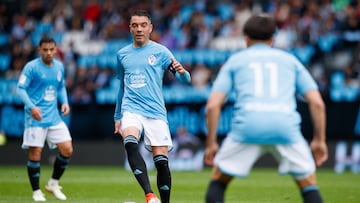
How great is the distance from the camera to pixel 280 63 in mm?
7891

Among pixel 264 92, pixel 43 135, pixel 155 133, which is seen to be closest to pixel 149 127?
pixel 155 133

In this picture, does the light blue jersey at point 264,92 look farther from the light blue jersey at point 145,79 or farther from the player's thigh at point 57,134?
the player's thigh at point 57,134

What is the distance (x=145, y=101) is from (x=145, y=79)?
30 cm

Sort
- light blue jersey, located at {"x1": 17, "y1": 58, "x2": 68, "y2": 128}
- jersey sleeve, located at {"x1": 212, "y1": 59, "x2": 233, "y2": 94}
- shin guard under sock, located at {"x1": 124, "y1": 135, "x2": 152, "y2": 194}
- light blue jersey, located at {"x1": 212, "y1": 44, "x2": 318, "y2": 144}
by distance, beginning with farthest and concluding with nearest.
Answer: light blue jersey, located at {"x1": 17, "y1": 58, "x2": 68, "y2": 128}
shin guard under sock, located at {"x1": 124, "y1": 135, "x2": 152, "y2": 194}
jersey sleeve, located at {"x1": 212, "y1": 59, "x2": 233, "y2": 94}
light blue jersey, located at {"x1": 212, "y1": 44, "x2": 318, "y2": 144}

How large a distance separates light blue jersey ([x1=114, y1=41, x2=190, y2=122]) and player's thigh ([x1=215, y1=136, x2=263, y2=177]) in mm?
3341

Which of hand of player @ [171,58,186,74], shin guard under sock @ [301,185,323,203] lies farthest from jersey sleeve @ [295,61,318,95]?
hand of player @ [171,58,186,74]

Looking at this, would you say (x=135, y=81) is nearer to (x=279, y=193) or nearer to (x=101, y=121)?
(x=279, y=193)

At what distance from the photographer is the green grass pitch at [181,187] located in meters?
13.6

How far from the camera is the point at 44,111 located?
540 inches

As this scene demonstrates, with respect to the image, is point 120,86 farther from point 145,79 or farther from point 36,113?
point 36,113

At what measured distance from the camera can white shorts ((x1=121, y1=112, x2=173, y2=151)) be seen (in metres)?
11.2

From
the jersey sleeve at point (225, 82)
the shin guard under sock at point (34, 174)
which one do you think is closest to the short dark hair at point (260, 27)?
the jersey sleeve at point (225, 82)

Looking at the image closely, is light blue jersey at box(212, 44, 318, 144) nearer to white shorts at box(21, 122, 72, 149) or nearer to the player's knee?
Result: the player's knee

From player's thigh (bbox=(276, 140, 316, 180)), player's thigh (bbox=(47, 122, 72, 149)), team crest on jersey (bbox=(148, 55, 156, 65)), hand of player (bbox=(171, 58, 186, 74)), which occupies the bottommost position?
player's thigh (bbox=(47, 122, 72, 149))
